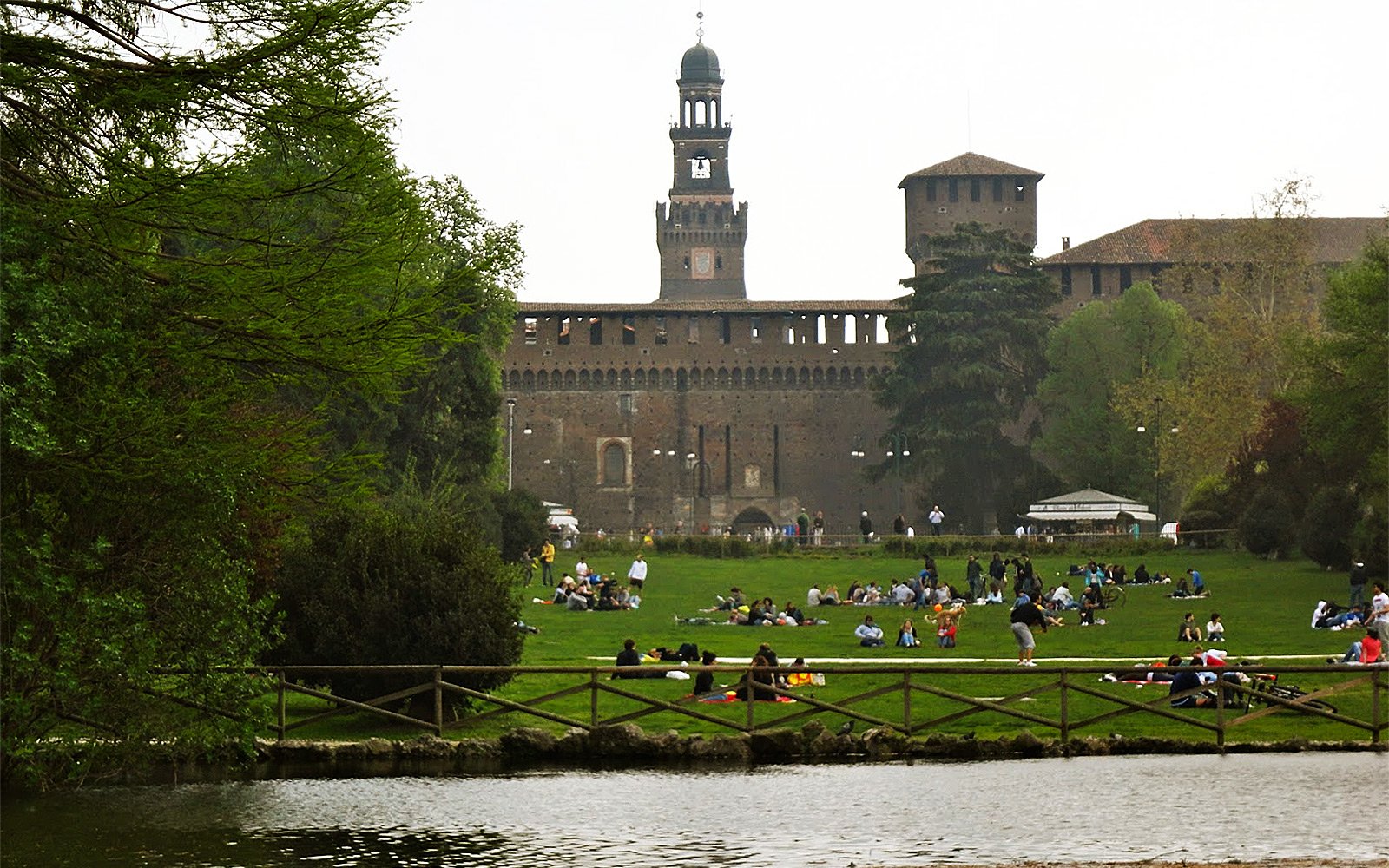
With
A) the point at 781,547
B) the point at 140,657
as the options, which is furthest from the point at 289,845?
the point at 781,547

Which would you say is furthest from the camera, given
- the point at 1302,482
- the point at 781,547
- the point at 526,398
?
the point at 526,398

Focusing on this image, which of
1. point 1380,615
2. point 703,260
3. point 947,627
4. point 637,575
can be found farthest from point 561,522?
point 703,260

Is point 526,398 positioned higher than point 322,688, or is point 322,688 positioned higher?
point 526,398

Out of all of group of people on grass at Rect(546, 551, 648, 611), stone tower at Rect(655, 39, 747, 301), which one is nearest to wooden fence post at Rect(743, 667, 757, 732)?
group of people on grass at Rect(546, 551, 648, 611)

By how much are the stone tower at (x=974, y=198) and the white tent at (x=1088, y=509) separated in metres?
27.0

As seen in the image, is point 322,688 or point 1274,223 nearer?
point 322,688

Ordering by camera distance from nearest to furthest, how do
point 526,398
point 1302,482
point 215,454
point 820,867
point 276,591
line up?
point 820,867
point 215,454
point 276,591
point 1302,482
point 526,398

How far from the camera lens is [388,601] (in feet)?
62.0

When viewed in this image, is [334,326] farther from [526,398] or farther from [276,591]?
[526,398]

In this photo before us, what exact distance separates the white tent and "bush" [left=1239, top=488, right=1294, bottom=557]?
645 cm

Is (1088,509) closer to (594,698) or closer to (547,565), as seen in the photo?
(547,565)

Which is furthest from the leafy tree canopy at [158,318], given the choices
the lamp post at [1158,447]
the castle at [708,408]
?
the castle at [708,408]

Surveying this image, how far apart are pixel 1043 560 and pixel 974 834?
91.9 feet

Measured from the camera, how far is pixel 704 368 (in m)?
68.9
